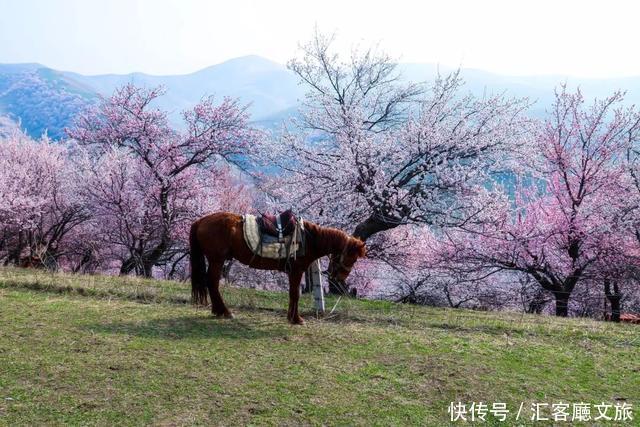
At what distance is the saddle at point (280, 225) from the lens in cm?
672

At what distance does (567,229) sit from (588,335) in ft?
22.5

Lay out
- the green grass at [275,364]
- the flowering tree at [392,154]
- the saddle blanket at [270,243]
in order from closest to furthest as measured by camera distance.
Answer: the green grass at [275,364] < the saddle blanket at [270,243] < the flowering tree at [392,154]

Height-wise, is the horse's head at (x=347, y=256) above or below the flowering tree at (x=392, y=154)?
below

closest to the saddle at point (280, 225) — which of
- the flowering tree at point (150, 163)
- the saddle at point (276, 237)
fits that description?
the saddle at point (276, 237)

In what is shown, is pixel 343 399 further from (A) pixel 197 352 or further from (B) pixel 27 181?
(B) pixel 27 181

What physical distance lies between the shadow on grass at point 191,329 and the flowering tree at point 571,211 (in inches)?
317

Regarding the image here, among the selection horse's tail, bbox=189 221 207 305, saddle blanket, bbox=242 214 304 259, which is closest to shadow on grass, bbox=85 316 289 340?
horse's tail, bbox=189 221 207 305

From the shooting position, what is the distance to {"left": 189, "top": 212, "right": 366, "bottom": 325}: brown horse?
678cm

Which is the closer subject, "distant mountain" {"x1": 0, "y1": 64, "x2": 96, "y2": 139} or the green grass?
the green grass

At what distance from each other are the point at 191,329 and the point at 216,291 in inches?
32.0

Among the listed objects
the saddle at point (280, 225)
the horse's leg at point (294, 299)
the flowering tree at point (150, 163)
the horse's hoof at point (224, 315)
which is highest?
the flowering tree at point (150, 163)

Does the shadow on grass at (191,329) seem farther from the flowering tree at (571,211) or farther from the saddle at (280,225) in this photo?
the flowering tree at (571,211)

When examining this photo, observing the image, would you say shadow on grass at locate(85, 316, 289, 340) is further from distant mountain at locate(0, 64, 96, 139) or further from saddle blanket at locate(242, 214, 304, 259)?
distant mountain at locate(0, 64, 96, 139)

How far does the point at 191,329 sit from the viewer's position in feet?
20.1
